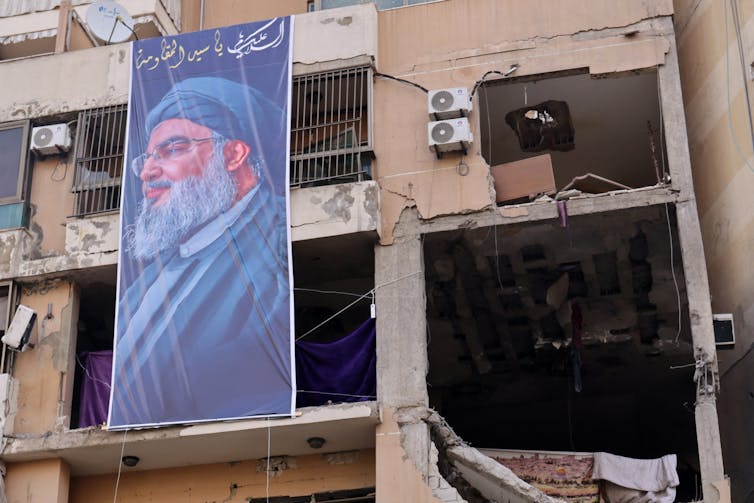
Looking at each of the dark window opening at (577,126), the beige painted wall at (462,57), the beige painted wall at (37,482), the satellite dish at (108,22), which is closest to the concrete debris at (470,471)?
the beige painted wall at (462,57)

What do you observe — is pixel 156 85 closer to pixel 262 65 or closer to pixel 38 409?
pixel 262 65

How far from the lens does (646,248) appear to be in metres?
18.8

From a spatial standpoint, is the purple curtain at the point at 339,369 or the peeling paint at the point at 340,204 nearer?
the purple curtain at the point at 339,369

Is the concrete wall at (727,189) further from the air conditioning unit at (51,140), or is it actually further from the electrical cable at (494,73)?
the air conditioning unit at (51,140)

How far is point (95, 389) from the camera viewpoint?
59.3ft

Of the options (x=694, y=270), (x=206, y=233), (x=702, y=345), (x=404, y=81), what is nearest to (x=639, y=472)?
(x=702, y=345)

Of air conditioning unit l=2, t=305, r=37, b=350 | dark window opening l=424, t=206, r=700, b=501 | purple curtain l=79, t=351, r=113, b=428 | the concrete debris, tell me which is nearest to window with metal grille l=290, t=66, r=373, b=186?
dark window opening l=424, t=206, r=700, b=501

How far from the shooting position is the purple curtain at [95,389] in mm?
17906

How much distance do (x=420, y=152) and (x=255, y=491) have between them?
16.7ft

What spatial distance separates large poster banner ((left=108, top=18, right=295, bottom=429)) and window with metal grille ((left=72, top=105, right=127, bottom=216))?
0.50m

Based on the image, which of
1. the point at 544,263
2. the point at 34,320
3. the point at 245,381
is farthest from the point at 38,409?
the point at 544,263

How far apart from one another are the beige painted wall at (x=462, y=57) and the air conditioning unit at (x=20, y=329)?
5.02m

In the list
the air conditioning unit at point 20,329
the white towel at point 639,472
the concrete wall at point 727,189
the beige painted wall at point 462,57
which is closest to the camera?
the white towel at point 639,472

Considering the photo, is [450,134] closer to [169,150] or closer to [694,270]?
[694,270]
